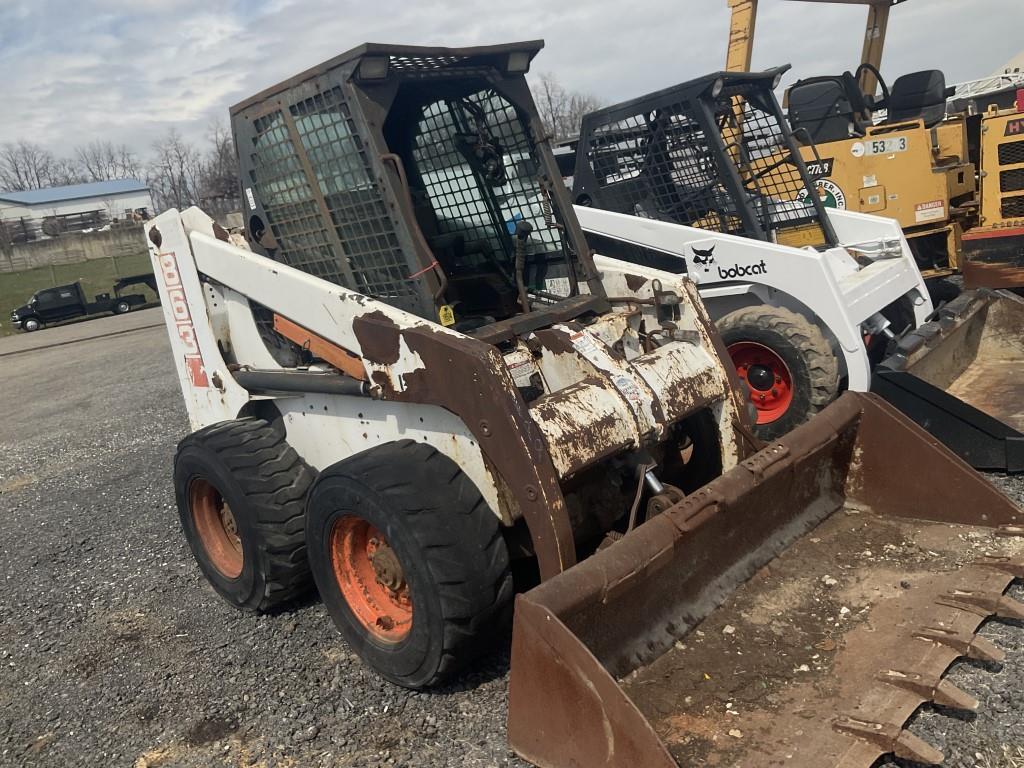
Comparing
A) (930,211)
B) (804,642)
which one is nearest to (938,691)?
(804,642)

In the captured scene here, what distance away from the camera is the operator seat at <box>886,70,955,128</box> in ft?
26.8

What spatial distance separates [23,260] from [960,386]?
4484 centimetres

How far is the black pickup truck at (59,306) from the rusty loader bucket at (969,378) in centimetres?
2400

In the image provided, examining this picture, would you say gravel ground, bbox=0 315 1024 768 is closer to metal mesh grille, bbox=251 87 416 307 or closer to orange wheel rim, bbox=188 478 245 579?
orange wheel rim, bbox=188 478 245 579

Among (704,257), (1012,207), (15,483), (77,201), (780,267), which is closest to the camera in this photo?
(780,267)

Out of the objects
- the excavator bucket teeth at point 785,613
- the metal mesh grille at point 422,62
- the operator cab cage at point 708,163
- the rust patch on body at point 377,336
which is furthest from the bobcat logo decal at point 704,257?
the rust patch on body at point 377,336

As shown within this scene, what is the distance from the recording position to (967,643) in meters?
2.62

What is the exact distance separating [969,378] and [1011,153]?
3533 mm

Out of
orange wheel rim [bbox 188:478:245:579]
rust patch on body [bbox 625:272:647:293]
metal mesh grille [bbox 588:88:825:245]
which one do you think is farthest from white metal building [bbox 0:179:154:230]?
rust patch on body [bbox 625:272:647:293]

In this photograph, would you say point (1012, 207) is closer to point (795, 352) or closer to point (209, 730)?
point (795, 352)

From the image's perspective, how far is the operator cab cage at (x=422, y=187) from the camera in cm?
331

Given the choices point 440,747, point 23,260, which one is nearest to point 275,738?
point 440,747

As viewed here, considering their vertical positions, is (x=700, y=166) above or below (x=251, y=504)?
above

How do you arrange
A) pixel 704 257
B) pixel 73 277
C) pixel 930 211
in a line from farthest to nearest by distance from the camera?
pixel 73 277 < pixel 930 211 < pixel 704 257
